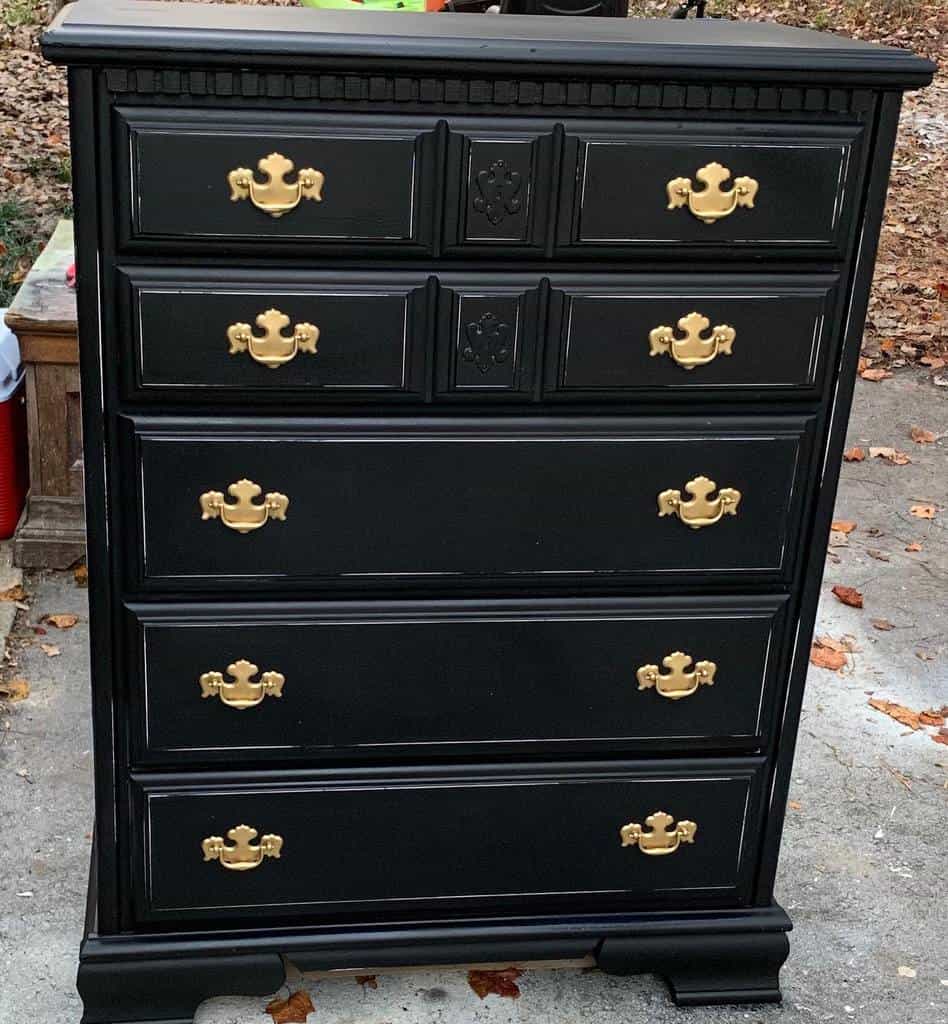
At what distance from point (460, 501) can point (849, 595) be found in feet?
7.83

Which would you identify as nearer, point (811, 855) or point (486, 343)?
point (486, 343)

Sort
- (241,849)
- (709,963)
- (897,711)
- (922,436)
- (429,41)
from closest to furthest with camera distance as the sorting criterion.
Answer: (429,41) < (241,849) < (709,963) < (897,711) < (922,436)

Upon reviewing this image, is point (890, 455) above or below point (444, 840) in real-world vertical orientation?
below

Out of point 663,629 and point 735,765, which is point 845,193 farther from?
point 735,765

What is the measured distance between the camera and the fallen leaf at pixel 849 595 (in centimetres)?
447

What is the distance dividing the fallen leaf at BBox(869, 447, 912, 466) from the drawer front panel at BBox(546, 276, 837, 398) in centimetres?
319

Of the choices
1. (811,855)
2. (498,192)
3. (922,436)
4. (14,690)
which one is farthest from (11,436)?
(922,436)

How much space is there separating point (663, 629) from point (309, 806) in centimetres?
75

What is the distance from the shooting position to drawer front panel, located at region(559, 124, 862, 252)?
231 cm

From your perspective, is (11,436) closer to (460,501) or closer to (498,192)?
(460,501)

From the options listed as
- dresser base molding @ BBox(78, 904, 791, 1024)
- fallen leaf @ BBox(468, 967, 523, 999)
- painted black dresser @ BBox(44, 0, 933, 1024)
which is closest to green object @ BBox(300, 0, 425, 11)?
painted black dresser @ BBox(44, 0, 933, 1024)

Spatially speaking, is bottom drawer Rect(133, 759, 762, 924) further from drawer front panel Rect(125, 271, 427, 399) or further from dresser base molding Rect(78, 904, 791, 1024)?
drawer front panel Rect(125, 271, 427, 399)

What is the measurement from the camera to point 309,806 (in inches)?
104

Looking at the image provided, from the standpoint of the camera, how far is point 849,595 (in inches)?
177
